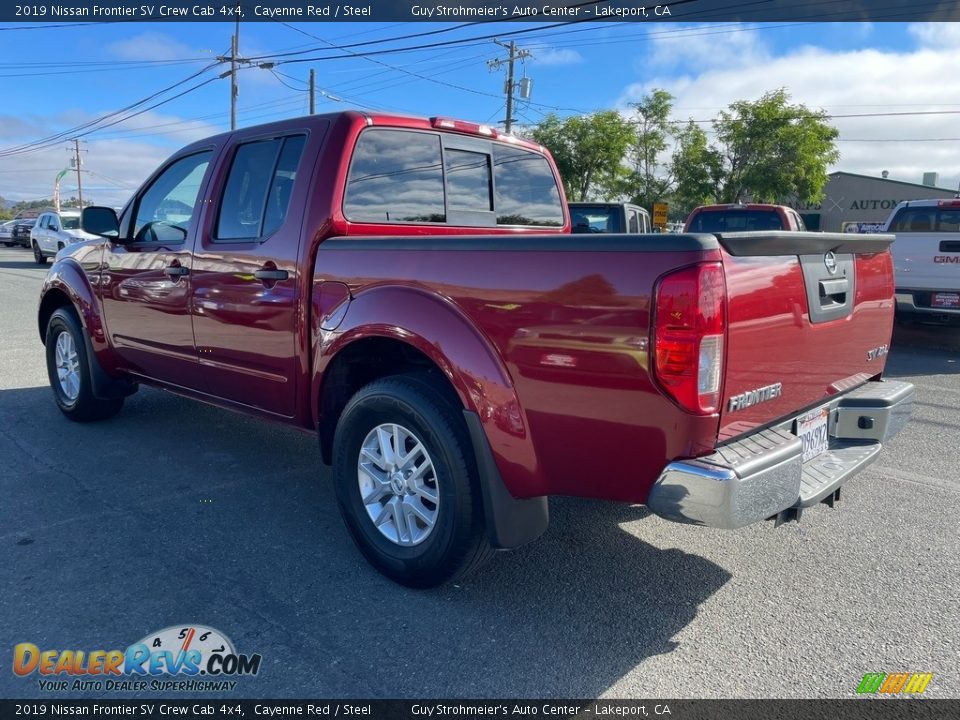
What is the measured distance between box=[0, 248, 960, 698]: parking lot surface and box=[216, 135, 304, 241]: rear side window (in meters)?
1.50

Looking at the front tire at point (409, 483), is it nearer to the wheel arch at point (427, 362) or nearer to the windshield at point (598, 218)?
the wheel arch at point (427, 362)

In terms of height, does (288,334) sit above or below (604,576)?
above

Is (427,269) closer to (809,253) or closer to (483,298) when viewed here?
(483,298)

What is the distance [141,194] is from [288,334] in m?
2.03

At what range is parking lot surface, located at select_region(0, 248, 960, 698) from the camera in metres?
2.58

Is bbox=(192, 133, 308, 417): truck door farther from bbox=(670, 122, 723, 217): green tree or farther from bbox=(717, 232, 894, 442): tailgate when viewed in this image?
bbox=(670, 122, 723, 217): green tree

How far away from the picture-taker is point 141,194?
485 centimetres

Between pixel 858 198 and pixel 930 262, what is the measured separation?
37444 mm

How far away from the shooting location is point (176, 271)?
14.1 feet

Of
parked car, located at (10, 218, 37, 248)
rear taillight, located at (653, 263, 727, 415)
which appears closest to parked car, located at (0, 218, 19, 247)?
parked car, located at (10, 218, 37, 248)

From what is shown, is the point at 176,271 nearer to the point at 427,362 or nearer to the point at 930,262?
the point at 427,362

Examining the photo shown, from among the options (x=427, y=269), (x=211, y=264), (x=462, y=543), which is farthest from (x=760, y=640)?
(x=211, y=264)

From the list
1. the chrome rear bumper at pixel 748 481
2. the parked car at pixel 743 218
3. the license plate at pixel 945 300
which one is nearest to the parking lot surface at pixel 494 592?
the chrome rear bumper at pixel 748 481

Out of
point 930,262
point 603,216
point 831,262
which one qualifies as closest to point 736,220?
point 603,216
